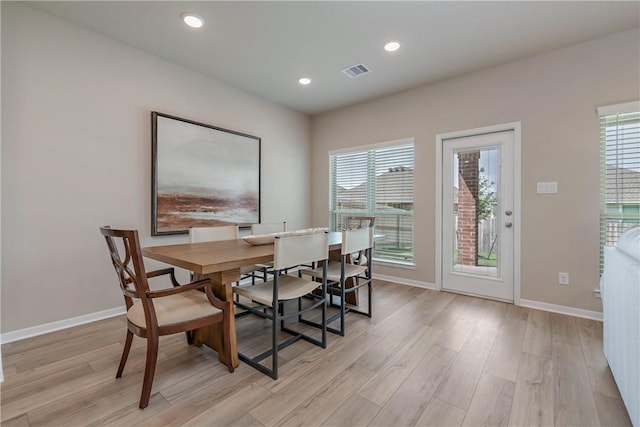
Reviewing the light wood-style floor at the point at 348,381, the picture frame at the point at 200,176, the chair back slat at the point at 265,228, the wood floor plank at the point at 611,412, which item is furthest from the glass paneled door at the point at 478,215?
the picture frame at the point at 200,176

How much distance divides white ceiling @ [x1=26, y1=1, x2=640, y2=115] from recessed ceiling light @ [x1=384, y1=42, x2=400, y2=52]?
5 centimetres

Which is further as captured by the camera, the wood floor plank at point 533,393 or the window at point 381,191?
the window at point 381,191

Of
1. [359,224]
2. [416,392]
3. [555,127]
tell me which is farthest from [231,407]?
[555,127]

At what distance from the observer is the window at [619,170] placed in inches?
99.9

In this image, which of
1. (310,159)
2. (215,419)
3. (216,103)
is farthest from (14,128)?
(310,159)

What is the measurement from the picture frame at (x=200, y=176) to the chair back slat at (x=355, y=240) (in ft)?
6.16

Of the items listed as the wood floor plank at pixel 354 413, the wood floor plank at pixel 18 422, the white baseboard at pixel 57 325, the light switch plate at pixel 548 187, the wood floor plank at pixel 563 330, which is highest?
the light switch plate at pixel 548 187

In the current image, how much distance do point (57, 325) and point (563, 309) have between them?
4.74 meters

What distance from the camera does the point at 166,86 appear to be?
122 inches

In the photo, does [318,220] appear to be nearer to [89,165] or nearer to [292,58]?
[292,58]

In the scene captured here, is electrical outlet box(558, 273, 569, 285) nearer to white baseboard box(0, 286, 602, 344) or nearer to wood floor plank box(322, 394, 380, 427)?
white baseboard box(0, 286, 602, 344)

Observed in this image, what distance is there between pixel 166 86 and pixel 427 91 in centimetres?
314

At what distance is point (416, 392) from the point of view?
1.64 metres

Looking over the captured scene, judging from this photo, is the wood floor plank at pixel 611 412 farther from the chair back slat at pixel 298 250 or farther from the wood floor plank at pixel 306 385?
the chair back slat at pixel 298 250
